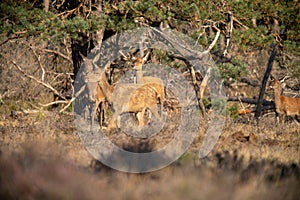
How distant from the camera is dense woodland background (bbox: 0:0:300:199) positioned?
682cm

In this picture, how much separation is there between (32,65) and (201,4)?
10979 millimetres

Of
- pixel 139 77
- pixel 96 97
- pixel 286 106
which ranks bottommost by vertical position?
pixel 96 97

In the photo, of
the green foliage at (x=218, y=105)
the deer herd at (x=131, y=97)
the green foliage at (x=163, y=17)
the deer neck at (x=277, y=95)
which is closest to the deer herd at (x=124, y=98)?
the deer herd at (x=131, y=97)

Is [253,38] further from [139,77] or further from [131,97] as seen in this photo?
[139,77]

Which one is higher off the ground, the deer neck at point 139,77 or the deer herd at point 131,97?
the deer neck at point 139,77

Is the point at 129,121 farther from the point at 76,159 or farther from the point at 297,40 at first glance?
the point at 76,159

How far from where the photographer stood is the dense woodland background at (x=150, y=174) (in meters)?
6.82

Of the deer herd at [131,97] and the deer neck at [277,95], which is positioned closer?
the deer herd at [131,97]

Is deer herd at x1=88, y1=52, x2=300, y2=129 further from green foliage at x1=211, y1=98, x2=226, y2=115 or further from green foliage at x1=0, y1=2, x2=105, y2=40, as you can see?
green foliage at x1=0, y1=2, x2=105, y2=40

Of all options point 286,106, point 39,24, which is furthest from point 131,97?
point 286,106

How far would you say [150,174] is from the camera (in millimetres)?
7773

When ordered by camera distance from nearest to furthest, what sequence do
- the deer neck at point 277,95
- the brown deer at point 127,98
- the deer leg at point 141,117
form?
1. the deer leg at point 141,117
2. the brown deer at point 127,98
3. the deer neck at point 277,95

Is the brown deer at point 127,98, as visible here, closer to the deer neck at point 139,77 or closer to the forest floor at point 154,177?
the deer neck at point 139,77

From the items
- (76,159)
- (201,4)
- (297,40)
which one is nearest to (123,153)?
(76,159)
